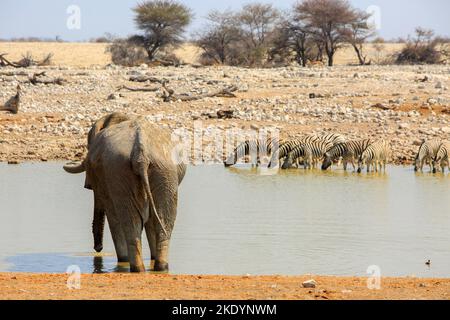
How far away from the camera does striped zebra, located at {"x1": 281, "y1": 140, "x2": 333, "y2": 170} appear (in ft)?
69.8

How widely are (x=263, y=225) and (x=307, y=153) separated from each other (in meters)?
8.50

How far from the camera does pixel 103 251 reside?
11195mm

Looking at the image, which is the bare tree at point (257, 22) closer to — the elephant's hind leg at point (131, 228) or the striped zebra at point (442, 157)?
the striped zebra at point (442, 157)

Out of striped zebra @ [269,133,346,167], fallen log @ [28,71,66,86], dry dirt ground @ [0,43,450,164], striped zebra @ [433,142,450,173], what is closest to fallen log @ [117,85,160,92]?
dry dirt ground @ [0,43,450,164]

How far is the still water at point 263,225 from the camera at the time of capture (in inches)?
410

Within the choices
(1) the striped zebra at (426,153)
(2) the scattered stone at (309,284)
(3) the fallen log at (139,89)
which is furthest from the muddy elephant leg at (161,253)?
(3) the fallen log at (139,89)

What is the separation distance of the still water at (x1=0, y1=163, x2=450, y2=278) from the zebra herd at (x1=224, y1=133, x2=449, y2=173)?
1.34 meters

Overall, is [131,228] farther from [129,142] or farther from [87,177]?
[87,177]

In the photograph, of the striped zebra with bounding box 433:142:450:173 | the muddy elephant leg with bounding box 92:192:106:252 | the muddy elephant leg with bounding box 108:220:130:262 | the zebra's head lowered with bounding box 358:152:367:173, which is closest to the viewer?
the muddy elephant leg with bounding box 108:220:130:262

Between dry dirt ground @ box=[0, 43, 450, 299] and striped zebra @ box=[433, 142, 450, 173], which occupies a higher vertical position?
dry dirt ground @ box=[0, 43, 450, 299]

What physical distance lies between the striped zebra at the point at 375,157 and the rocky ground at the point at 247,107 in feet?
3.43

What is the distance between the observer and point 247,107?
25.0 metres

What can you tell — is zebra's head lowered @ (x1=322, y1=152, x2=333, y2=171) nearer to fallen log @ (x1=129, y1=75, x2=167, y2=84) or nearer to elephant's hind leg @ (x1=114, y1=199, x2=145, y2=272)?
fallen log @ (x1=129, y1=75, x2=167, y2=84)

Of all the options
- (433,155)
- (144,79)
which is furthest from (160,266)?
(144,79)
